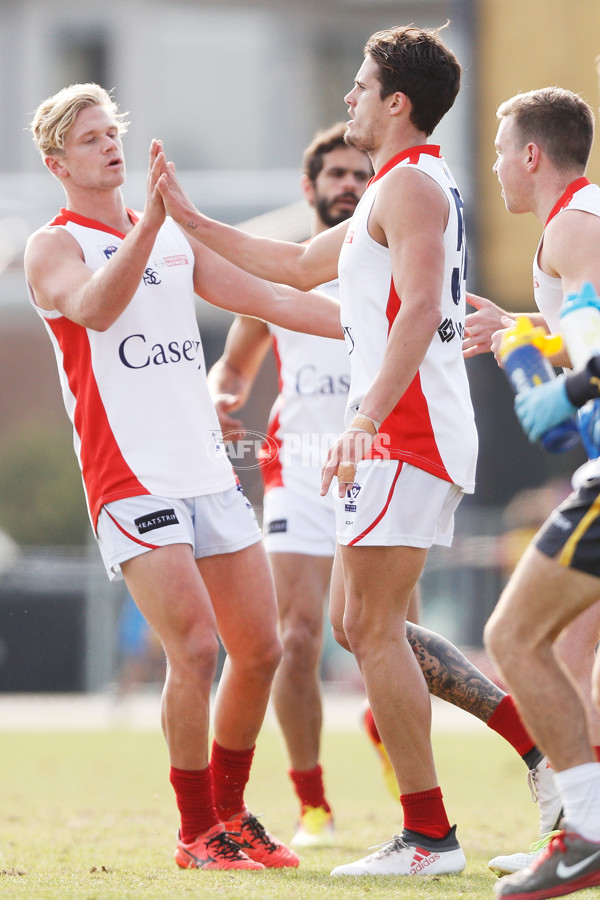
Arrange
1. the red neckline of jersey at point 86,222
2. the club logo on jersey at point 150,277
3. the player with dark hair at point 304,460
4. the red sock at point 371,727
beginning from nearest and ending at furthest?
the club logo on jersey at point 150,277 < the red neckline of jersey at point 86,222 < the player with dark hair at point 304,460 < the red sock at point 371,727

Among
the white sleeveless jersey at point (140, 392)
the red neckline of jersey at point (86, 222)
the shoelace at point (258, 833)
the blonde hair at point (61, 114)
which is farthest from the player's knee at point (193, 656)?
the blonde hair at point (61, 114)

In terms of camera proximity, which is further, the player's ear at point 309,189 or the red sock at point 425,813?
the player's ear at point 309,189

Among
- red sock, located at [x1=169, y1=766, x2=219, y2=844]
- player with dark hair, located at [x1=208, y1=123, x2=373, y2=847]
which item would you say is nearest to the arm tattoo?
red sock, located at [x1=169, y1=766, x2=219, y2=844]

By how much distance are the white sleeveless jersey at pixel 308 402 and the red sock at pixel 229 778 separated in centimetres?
162

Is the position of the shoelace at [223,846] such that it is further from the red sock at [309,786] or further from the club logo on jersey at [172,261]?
the club logo on jersey at [172,261]

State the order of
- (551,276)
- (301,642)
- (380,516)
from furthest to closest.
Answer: (301,642) → (380,516) → (551,276)

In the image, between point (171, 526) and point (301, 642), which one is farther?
point (301, 642)

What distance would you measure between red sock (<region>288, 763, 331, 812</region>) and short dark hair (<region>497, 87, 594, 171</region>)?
3.08 m

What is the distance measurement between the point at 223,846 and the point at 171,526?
118cm

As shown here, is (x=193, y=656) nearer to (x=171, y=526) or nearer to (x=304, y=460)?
(x=171, y=526)

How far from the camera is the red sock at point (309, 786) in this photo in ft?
19.8

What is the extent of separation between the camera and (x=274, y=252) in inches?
198

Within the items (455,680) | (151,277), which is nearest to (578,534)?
(455,680)

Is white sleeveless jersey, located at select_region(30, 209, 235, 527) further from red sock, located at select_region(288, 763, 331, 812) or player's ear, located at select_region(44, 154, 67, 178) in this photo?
red sock, located at select_region(288, 763, 331, 812)
